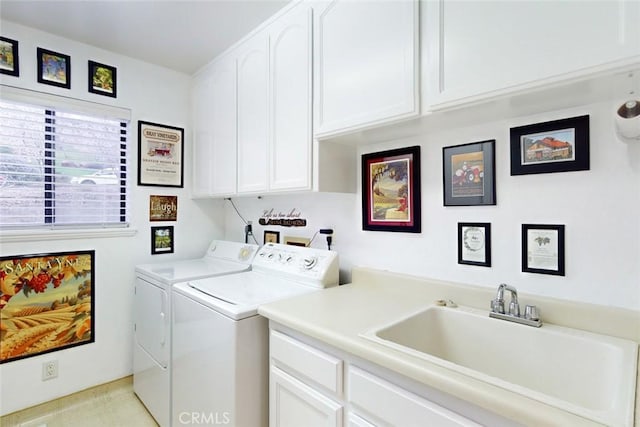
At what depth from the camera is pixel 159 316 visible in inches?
75.5

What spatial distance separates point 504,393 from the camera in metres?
0.72

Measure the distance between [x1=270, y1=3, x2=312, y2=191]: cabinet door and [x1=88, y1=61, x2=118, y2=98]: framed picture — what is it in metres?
1.30

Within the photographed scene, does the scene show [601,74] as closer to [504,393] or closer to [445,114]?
[445,114]

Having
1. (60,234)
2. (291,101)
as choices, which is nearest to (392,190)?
(291,101)

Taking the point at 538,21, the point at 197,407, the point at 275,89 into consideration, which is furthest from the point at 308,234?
the point at 538,21

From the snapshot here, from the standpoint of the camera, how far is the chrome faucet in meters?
1.12

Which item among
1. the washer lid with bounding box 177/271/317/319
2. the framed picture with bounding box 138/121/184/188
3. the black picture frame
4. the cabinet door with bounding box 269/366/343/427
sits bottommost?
the cabinet door with bounding box 269/366/343/427

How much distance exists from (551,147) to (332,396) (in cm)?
117

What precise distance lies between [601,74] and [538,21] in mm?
237

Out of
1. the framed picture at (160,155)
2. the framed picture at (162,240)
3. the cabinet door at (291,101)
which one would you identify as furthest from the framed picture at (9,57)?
the cabinet door at (291,101)

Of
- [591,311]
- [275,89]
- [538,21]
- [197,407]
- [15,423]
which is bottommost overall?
[15,423]

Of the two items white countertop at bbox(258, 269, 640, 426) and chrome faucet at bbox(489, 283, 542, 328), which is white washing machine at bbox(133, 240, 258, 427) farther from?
chrome faucet at bbox(489, 283, 542, 328)

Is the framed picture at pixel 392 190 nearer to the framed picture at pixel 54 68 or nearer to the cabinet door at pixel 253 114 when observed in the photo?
the cabinet door at pixel 253 114

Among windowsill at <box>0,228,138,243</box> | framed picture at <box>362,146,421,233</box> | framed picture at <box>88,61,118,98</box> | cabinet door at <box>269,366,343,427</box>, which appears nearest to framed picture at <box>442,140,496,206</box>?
framed picture at <box>362,146,421,233</box>
